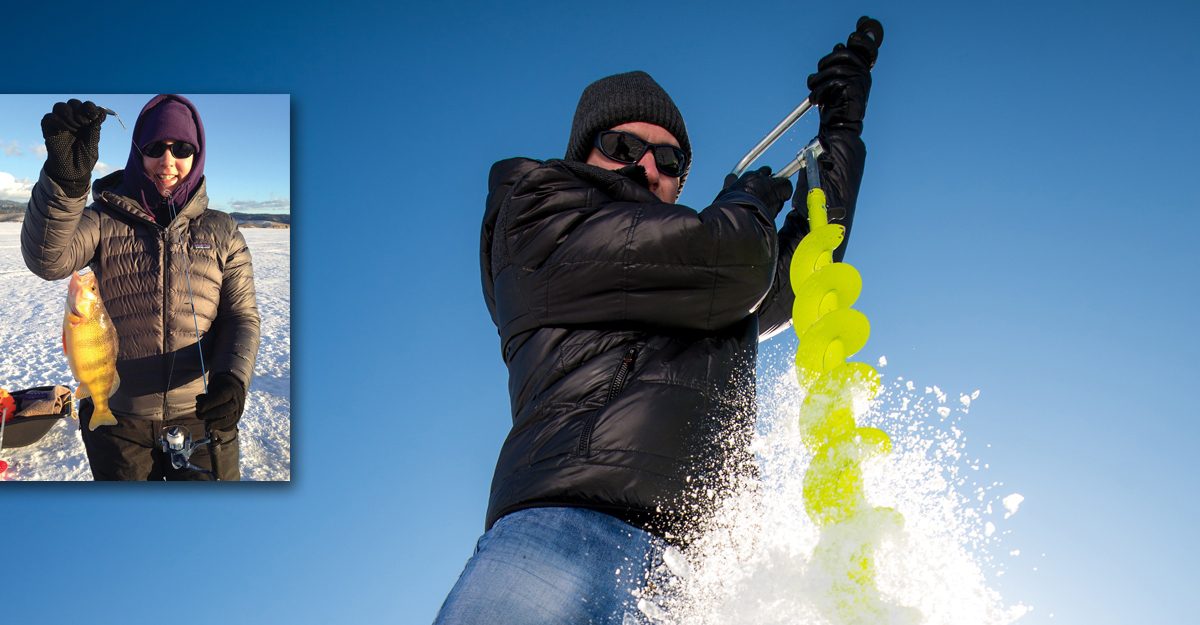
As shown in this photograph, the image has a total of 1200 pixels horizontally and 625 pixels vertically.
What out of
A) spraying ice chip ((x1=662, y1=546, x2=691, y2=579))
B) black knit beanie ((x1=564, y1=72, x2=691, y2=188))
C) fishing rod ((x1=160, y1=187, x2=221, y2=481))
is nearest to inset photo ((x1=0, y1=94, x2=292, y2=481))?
fishing rod ((x1=160, y1=187, x2=221, y2=481))

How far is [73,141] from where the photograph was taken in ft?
10.4

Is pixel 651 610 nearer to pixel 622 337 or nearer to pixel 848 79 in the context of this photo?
pixel 622 337

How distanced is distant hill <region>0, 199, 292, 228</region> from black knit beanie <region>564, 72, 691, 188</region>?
7.03ft

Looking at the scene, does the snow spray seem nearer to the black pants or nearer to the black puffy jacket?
the black puffy jacket

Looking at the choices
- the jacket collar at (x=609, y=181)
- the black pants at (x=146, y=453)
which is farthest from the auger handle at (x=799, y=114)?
the black pants at (x=146, y=453)

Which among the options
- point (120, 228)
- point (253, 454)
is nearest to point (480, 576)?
point (253, 454)

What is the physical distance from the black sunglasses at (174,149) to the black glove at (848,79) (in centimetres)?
243

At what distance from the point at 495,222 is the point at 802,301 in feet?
1.22

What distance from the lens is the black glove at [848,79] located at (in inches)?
52.9

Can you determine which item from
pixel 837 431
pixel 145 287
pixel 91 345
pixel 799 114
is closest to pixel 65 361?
pixel 91 345

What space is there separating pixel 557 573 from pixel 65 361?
2.81 metres

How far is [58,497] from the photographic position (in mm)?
3049

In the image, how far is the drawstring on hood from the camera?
10.3 ft

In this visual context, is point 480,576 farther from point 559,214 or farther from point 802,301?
point 802,301
